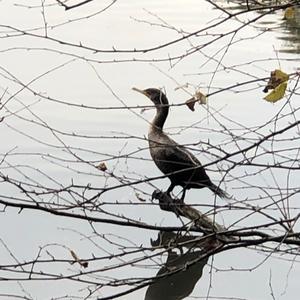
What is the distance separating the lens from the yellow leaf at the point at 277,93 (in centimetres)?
243

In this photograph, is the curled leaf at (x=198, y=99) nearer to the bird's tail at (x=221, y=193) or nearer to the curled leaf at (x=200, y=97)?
the curled leaf at (x=200, y=97)

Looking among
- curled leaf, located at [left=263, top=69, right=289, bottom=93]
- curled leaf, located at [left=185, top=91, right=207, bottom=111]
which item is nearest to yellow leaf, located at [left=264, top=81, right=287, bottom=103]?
curled leaf, located at [left=263, top=69, right=289, bottom=93]

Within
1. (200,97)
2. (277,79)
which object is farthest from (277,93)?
(200,97)

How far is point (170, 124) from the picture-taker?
8492 mm

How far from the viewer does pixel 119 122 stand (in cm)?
857

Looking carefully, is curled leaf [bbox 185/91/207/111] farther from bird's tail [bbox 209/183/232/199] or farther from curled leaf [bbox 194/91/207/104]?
bird's tail [bbox 209/183/232/199]

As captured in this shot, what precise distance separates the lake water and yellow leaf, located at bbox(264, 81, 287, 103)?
213mm

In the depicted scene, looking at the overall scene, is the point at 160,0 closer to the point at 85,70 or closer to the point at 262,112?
the point at 85,70

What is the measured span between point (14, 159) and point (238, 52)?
15.1ft

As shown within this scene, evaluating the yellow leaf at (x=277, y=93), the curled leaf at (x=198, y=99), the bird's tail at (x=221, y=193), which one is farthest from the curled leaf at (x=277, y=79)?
the bird's tail at (x=221, y=193)

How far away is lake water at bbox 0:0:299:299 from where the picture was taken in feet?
11.2

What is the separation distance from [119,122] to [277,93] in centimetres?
616

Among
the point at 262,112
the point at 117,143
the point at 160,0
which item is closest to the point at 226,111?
the point at 262,112

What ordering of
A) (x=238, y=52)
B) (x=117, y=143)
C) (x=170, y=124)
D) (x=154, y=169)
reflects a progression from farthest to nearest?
(x=238, y=52), (x=170, y=124), (x=117, y=143), (x=154, y=169)
